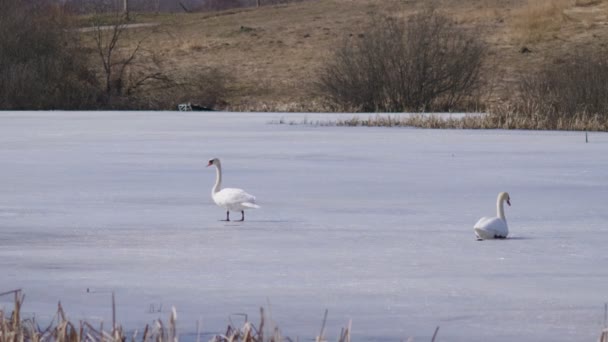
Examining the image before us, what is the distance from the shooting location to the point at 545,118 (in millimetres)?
27469

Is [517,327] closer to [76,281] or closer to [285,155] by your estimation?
[76,281]

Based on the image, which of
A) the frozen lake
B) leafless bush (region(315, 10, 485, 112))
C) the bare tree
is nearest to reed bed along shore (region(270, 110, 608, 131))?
the frozen lake

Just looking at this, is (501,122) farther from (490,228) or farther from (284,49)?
(284,49)

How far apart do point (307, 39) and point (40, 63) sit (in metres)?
22.7

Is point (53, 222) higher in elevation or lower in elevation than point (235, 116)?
lower

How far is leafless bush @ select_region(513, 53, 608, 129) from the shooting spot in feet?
91.4

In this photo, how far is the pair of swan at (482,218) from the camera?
30.8 ft

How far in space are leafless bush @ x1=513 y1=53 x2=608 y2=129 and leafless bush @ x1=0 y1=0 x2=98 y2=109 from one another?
669 inches

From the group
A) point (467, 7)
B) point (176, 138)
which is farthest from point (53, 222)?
point (467, 7)

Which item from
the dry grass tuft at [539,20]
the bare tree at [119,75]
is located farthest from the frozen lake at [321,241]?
the dry grass tuft at [539,20]

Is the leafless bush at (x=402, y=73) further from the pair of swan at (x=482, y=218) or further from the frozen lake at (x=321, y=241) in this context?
the pair of swan at (x=482, y=218)

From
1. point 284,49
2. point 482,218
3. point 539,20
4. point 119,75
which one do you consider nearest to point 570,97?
point 482,218

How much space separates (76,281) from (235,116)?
2679 cm

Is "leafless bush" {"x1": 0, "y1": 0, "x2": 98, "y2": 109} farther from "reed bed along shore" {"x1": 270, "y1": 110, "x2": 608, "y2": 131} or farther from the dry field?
"reed bed along shore" {"x1": 270, "y1": 110, "x2": 608, "y2": 131}
